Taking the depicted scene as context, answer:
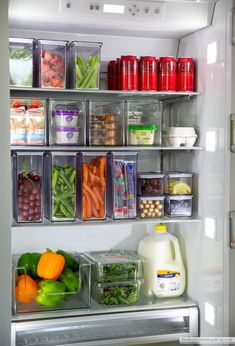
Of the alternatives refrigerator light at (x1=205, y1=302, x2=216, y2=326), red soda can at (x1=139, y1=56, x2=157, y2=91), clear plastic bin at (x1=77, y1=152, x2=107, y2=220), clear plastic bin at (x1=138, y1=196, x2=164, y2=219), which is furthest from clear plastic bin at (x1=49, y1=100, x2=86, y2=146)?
refrigerator light at (x1=205, y1=302, x2=216, y2=326)

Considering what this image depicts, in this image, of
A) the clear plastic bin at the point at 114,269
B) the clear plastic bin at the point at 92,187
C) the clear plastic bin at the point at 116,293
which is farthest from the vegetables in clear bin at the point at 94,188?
the clear plastic bin at the point at 116,293

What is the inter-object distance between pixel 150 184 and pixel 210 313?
2.28ft

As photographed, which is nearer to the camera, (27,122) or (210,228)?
(27,122)

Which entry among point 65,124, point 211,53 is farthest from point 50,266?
point 211,53

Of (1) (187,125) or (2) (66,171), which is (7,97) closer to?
(2) (66,171)

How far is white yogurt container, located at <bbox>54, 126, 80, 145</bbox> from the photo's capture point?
9.15 ft

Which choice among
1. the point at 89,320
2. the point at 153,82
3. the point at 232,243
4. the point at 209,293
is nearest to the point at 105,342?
the point at 89,320

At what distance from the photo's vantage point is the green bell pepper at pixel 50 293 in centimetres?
281

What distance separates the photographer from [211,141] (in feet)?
9.43

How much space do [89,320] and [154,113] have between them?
3.51ft

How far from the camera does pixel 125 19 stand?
9.09 ft

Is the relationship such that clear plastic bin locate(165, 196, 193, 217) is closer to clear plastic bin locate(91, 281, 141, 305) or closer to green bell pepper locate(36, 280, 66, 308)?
clear plastic bin locate(91, 281, 141, 305)

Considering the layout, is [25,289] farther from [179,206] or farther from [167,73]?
[167,73]

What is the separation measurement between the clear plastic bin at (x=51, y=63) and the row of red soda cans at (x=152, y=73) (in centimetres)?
30
